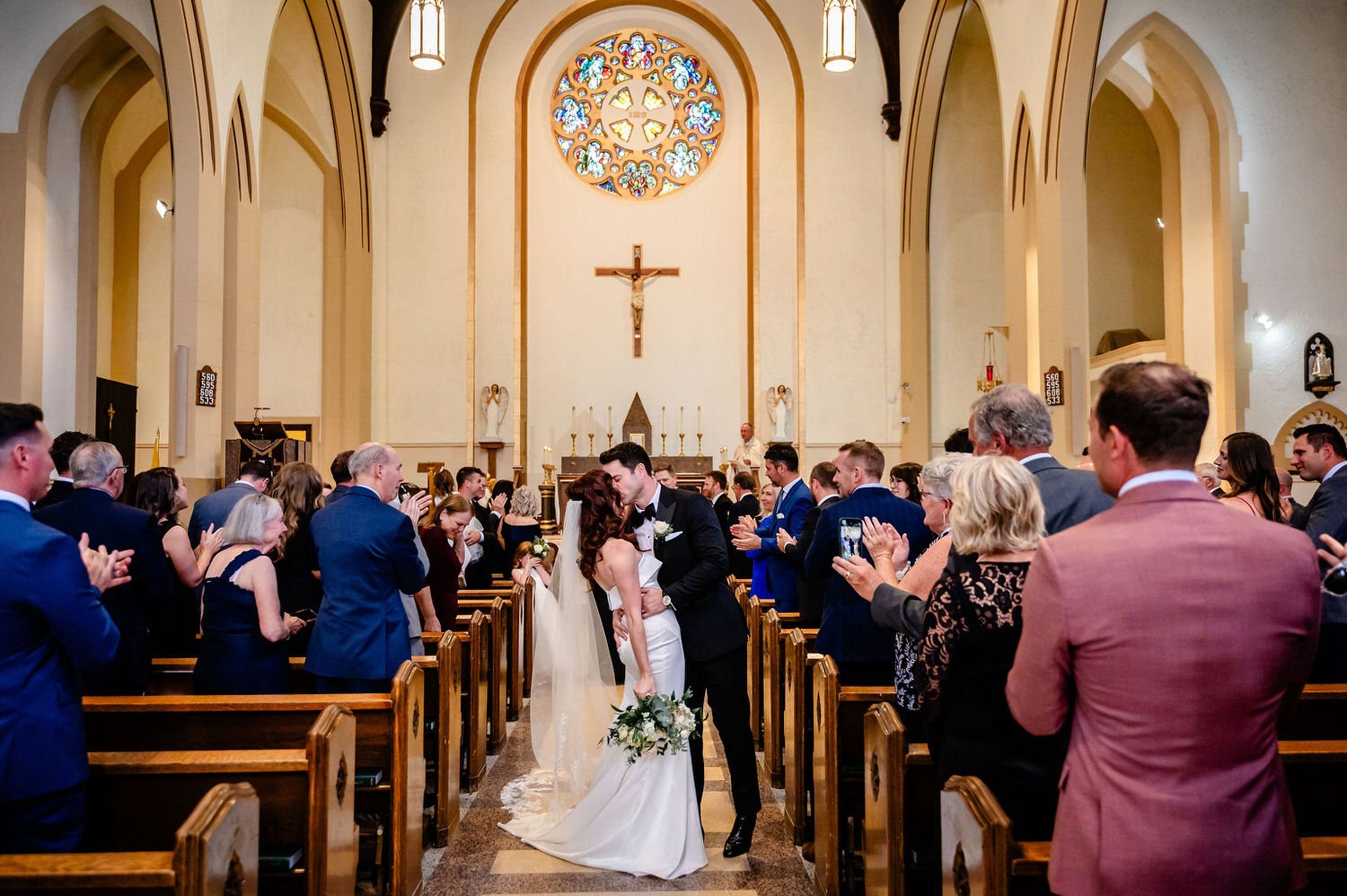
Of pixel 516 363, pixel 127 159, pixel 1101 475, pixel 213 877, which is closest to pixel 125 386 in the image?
pixel 127 159

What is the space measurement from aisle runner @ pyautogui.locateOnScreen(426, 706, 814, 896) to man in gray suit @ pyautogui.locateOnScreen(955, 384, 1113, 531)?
180 cm

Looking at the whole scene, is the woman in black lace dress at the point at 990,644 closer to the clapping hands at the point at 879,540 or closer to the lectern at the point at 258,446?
the clapping hands at the point at 879,540

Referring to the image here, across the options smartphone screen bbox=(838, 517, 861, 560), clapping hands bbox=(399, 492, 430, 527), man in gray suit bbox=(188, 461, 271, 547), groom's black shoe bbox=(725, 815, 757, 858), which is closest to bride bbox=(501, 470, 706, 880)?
groom's black shoe bbox=(725, 815, 757, 858)

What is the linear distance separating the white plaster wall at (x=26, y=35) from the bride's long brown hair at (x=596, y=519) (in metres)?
8.17

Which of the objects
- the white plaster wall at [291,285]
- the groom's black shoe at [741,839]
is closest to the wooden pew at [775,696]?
the groom's black shoe at [741,839]

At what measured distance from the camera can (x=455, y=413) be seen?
559 inches

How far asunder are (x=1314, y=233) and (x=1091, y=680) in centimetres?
1024

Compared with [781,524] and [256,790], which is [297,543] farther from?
[781,524]

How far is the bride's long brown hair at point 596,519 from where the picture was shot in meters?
3.76

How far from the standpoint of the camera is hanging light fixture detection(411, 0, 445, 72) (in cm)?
1116

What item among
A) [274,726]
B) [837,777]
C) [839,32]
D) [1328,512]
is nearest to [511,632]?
[274,726]

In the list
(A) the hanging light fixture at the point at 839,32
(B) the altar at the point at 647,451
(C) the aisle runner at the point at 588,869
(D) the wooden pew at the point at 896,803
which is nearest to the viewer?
(D) the wooden pew at the point at 896,803

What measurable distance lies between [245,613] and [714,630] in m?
1.71

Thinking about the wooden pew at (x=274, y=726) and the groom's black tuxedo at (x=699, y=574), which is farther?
the groom's black tuxedo at (x=699, y=574)
